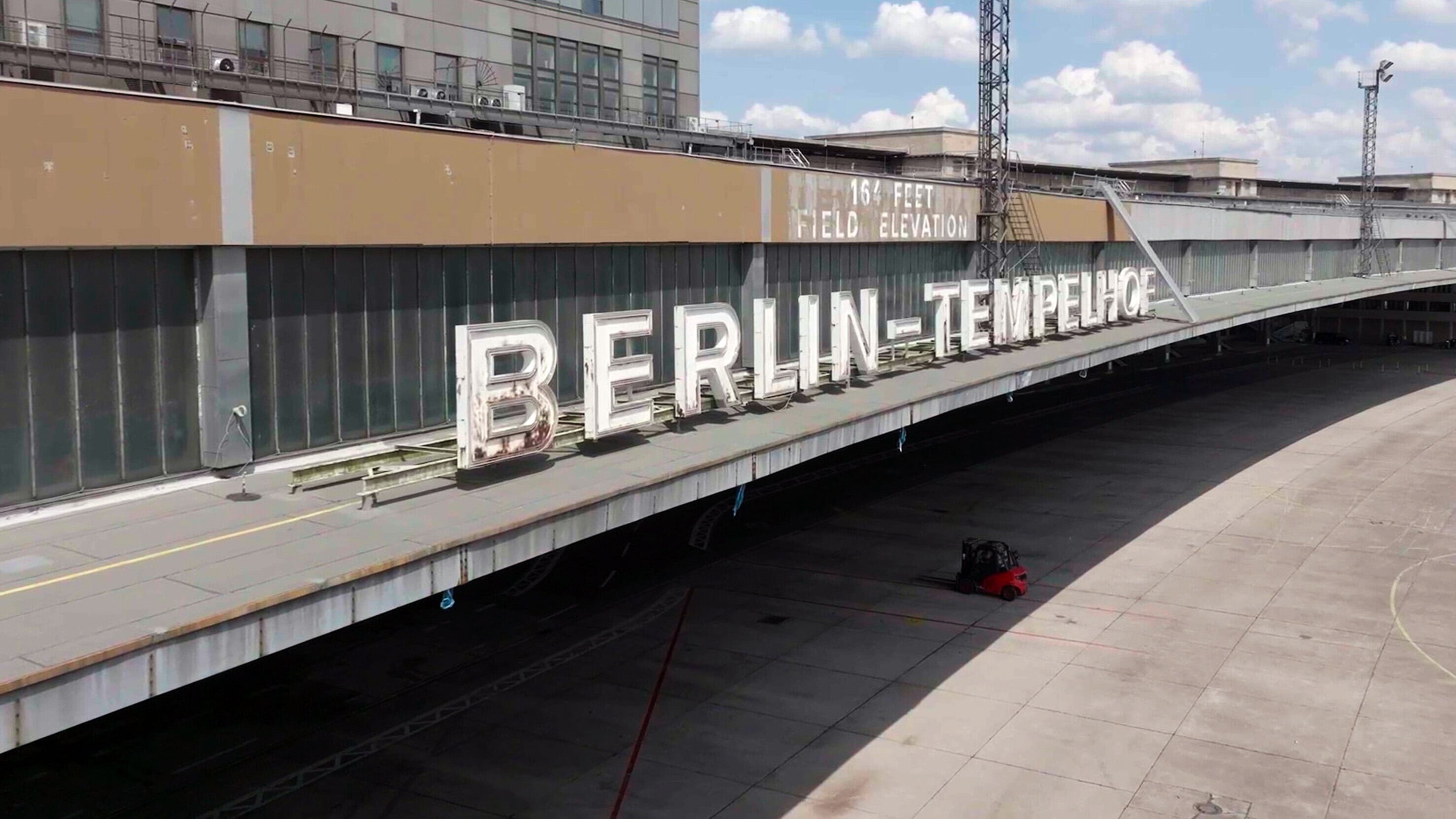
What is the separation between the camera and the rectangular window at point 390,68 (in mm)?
33812

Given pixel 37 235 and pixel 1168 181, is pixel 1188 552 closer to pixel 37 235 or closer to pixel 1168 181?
pixel 37 235

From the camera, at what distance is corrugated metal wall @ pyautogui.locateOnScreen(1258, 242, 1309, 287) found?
263ft

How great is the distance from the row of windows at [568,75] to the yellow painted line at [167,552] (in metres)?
20.7

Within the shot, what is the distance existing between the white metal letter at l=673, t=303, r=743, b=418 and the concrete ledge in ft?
2.33

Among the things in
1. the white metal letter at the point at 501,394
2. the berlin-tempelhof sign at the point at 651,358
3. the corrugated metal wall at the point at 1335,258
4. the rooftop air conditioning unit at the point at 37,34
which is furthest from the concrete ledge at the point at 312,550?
the corrugated metal wall at the point at 1335,258

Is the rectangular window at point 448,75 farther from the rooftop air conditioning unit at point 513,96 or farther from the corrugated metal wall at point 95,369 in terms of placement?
the corrugated metal wall at point 95,369

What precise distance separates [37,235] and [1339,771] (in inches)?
1036

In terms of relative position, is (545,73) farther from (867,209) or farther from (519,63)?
(867,209)

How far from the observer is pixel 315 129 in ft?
72.3

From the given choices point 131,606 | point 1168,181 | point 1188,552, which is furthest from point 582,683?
point 1168,181

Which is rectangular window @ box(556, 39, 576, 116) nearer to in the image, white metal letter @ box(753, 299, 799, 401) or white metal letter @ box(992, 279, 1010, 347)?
white metal letter @ box(753, 299, 799, 401)

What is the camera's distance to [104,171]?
18.9 metres

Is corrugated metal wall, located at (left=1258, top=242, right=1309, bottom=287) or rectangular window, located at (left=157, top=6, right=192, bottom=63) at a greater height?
rectangular window, located at (left=157, top=6, right=192, bottom=63)

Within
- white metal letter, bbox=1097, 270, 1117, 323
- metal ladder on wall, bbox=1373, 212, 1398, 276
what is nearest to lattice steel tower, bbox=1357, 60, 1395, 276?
metal ladder on wall, bbox=1373, 212, 1398, 276
